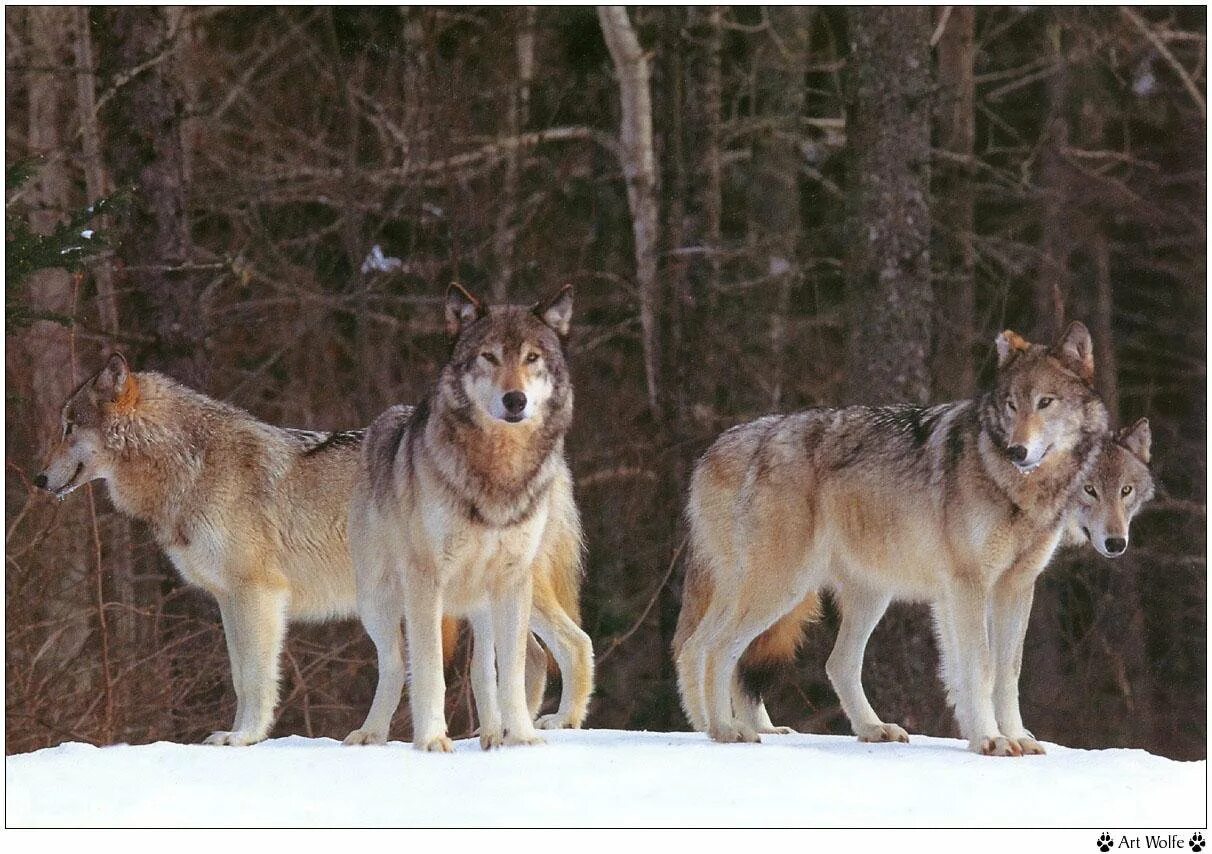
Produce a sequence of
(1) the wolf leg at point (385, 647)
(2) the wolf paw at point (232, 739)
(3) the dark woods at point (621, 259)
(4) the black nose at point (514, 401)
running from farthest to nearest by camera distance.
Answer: (3) the dark woods at point (621, 259) → (2) the wolf paw at point (232, 739) → (1) the wolf leg at point (385, 647) → (4) the black nose at point (514, 401)

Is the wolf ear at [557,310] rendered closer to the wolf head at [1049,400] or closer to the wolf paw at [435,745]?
the wolf paw at [435,745]

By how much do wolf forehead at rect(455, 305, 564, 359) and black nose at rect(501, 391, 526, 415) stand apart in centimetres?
20

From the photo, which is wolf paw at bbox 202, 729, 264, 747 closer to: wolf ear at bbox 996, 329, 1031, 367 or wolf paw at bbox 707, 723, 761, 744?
wolf paw at bbox 707, 723, 761, 744

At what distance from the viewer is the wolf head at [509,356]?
6102 mm

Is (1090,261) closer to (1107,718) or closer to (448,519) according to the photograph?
(1107,718)

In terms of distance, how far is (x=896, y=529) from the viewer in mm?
6801

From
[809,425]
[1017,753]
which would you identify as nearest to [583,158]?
[809,425]

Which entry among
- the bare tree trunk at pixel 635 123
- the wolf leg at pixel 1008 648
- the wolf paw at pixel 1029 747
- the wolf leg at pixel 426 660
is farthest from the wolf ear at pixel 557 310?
the bare tree trunk at pixel 635 123

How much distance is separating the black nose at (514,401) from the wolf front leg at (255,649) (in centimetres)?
195

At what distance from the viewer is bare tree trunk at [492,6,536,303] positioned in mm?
12938

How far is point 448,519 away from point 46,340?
235 inches

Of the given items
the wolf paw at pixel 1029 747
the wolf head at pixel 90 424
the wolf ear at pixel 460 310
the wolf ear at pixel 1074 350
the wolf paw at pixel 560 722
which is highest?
the wolf ear at pixel 460 310

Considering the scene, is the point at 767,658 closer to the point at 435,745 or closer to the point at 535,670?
the point at 535,670

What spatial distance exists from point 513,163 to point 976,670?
27.9 feet
